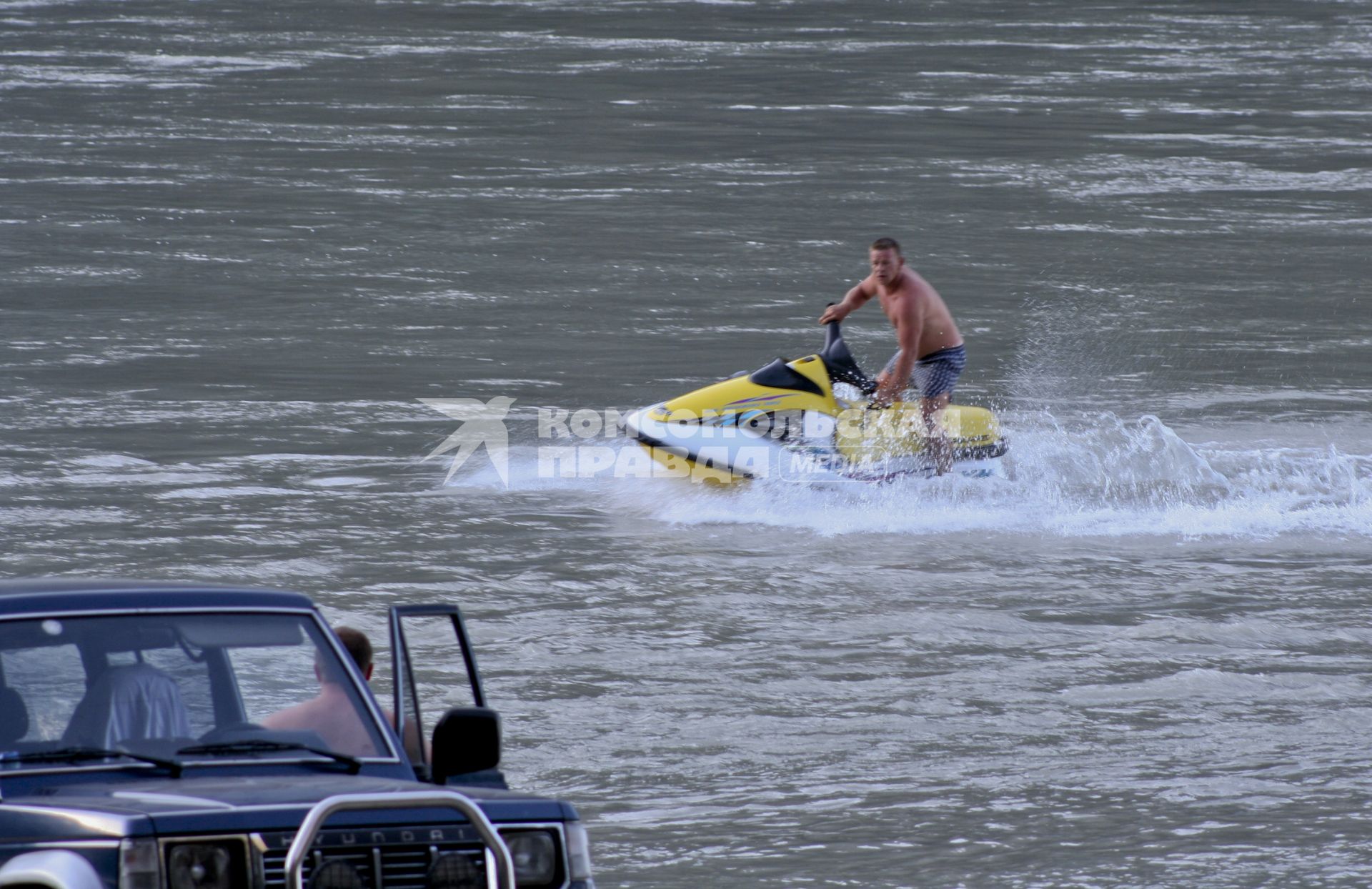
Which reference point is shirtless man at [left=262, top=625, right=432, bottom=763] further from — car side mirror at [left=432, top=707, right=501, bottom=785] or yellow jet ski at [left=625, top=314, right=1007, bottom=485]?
yellow jet ski at [left=625, top=314, right=1007, bottom=485]

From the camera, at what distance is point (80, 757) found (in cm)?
473

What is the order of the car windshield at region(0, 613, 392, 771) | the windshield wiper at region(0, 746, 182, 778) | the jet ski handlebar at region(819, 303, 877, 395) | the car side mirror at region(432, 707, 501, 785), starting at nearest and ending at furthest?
the windshield wiper at region(0, 746, 182, 778), the car windshield at region(0, 613, 392, 771), the car side mirror at region(432, 707, 501, 785), the jet ski handlebar at region(819, 303, 877, 395)

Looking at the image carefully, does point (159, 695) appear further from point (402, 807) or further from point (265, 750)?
point (402, 807)

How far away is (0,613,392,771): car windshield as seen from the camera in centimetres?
481

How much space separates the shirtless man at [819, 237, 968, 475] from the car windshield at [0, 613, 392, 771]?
830 centimetres

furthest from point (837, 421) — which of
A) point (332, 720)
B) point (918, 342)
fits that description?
point (332, 720)

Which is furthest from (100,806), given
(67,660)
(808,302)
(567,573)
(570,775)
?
(808,302)

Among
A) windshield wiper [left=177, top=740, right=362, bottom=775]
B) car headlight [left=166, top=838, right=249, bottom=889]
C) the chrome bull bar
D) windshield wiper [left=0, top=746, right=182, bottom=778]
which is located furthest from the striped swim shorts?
car headlight [left=166, top=838, right=249, bottom=889]

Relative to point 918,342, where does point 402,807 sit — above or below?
below

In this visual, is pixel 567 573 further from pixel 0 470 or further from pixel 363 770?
pixel 363 770

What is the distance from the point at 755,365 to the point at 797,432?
4.38m

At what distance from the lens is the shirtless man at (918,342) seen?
13102 mm

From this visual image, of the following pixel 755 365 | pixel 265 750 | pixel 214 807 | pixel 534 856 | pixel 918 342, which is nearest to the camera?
pixel 214 807

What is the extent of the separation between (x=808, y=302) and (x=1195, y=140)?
12815 mm
